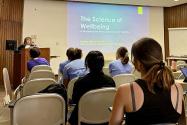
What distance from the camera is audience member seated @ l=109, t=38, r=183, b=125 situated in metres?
1.53

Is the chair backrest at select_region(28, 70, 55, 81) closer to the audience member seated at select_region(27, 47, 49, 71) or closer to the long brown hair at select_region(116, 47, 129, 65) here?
the audience member seated at select_region(27, 47, 49, 71)

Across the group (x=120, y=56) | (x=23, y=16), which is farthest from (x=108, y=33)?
(x=120, y=56)

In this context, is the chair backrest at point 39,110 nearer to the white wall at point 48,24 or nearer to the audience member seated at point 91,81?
the audience member seated at point 91,81

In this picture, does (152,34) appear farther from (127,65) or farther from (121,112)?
(121,112)

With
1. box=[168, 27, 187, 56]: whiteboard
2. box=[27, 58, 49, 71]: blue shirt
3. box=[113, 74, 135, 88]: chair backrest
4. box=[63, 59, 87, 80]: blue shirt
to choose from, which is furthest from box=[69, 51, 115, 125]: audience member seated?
box=[168, 27, 187, 56]: whiteboard

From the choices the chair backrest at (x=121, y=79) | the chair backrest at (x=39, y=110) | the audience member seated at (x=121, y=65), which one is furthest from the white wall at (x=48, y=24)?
the chair backrest at (x=39, y=110)

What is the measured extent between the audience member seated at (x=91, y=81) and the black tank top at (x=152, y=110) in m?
1.24

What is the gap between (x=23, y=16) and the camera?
9.25 m

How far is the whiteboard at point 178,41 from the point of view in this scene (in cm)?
1080

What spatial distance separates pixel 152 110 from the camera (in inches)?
60.3

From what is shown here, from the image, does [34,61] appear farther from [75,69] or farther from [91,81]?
[91,81]

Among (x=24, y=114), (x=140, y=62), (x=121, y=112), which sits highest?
(x=140, y=62)

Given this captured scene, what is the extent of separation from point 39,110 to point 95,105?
60 cm

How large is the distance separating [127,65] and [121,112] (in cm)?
334
